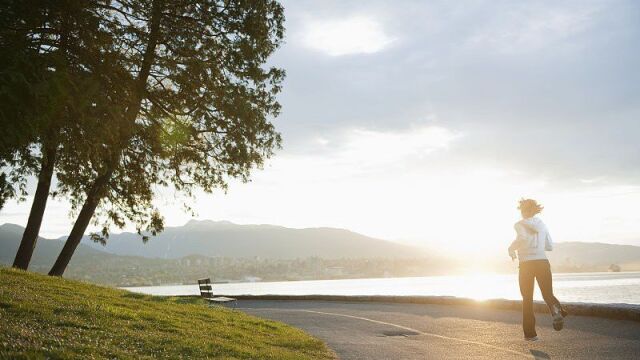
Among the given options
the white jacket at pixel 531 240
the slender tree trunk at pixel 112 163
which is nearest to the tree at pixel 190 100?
the slender tree trunk at pixel 112 163

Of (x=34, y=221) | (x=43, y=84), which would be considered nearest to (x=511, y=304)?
(x=43, y=84)

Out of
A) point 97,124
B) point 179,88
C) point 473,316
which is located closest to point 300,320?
point 473,316

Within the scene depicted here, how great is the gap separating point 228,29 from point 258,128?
3.77m

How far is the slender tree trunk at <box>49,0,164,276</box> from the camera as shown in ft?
67.4

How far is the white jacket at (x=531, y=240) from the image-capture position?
1165 cm

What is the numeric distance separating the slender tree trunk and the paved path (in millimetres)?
8329

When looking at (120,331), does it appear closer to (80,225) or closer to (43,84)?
(43,84)

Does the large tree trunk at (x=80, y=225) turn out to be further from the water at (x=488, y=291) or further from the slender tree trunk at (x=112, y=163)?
the water at (x=488, y=291)

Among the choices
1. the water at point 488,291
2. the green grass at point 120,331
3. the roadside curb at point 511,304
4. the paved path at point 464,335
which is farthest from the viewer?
the water at point 488,291

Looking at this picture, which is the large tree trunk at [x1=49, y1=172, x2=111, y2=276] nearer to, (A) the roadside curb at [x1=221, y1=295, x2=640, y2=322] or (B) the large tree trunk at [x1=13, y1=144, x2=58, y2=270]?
(B) the large tree trunk at [x1=13, y1=144, x2=58, y2=270]

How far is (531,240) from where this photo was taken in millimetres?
11664

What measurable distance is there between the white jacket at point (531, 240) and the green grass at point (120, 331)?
13.6 ft

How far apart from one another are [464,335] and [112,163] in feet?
44.4

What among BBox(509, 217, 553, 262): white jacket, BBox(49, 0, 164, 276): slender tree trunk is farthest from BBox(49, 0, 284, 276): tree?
BBox(509, 217, 553, 262): white jacket
